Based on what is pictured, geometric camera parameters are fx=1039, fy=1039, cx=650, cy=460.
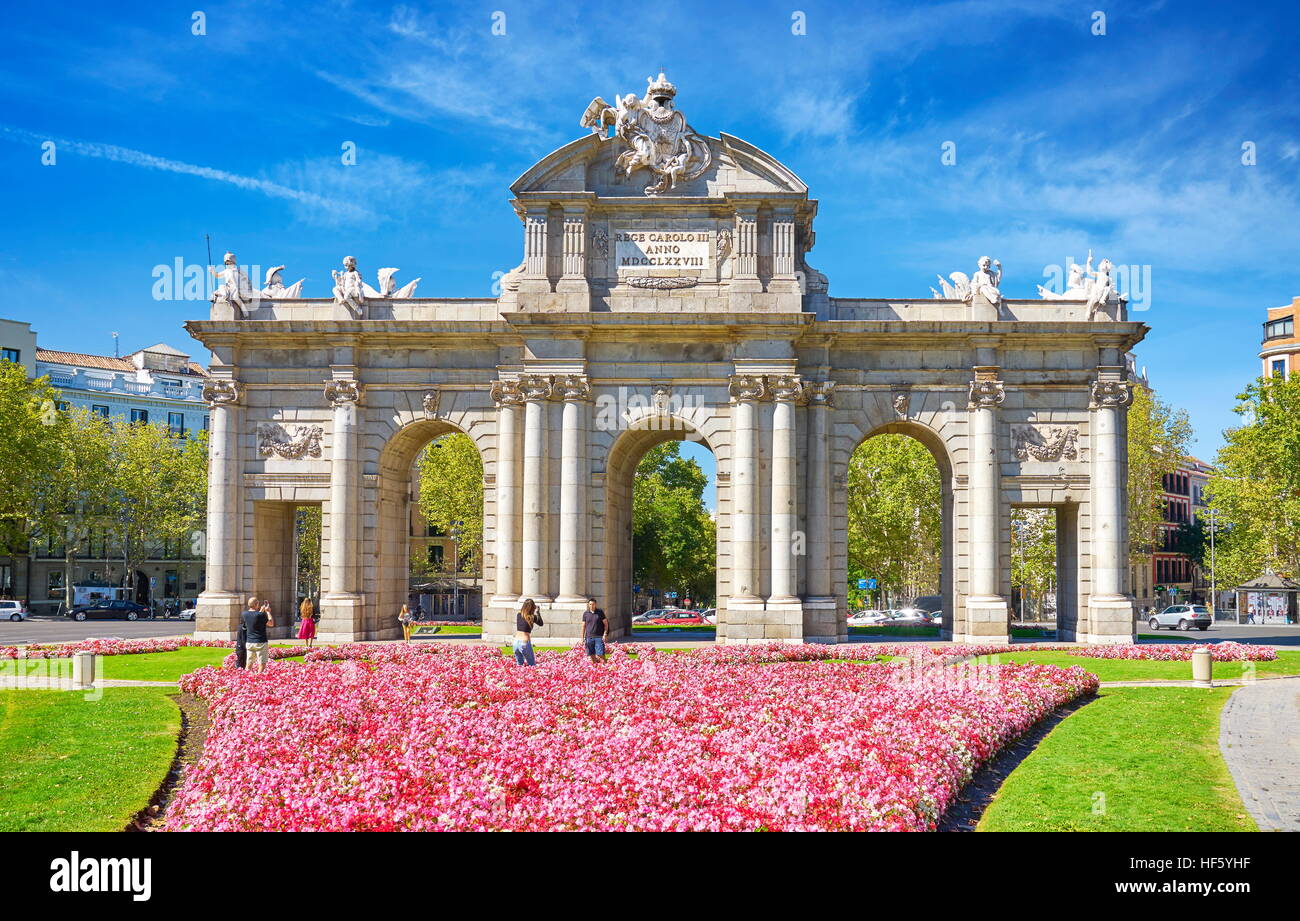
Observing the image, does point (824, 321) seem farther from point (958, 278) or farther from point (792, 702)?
point (792, 702)

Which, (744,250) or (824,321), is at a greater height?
(744,250)

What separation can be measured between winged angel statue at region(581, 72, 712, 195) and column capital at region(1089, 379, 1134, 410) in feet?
52.0

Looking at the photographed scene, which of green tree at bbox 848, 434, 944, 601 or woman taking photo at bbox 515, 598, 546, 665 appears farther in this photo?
green tree at bbox 848, 434, 944, 601

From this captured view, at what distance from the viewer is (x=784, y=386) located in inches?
1396

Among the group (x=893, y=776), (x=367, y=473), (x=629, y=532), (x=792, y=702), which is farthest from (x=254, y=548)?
(x=893, y=776)

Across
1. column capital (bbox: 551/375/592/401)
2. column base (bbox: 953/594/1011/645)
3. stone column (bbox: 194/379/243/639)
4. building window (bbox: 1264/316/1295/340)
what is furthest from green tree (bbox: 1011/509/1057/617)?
stone column (bbox: 194/379/243/639)

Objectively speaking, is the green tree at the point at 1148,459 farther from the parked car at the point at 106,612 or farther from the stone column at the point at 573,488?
the parked car at the point at 106,612

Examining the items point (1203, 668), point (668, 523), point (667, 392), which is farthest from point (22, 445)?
point (1203, 668)

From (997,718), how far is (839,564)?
18405 mm

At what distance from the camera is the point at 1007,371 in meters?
37.2

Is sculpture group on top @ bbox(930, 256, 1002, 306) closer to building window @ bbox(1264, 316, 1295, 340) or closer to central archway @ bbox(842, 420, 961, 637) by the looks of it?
central archway @ bbox(842, 420, 961, 637)

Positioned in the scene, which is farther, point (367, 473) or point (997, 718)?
point (367, 473)

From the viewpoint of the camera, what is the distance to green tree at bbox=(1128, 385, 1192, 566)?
224 feet

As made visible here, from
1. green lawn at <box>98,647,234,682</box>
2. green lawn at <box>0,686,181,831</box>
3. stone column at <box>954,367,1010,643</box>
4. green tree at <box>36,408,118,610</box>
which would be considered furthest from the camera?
green tree at <box>36,408,118,610</box>
